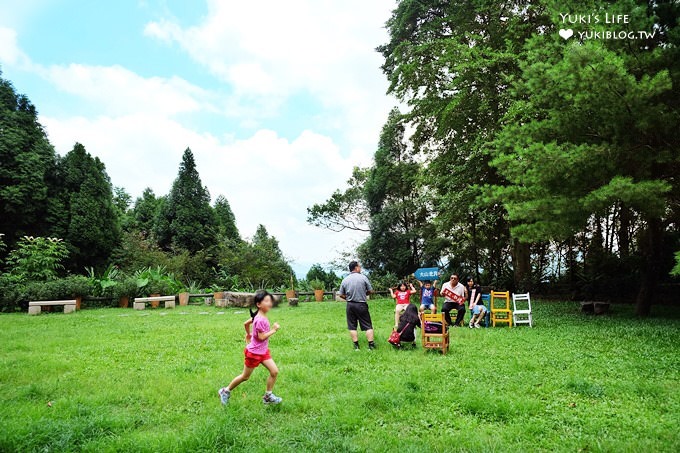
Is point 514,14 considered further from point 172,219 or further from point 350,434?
point 172,219

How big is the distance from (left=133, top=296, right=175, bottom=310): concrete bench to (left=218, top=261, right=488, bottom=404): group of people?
11086mm

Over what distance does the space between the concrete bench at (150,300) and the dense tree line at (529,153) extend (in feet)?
33.5

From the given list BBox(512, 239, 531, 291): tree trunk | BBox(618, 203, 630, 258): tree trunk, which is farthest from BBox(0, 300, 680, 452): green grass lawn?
BBox(618, 203, 630, 258): tree trunk

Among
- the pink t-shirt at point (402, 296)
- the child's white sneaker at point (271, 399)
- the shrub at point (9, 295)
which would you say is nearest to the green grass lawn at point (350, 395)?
the child's white sneaker at point (271, 399)

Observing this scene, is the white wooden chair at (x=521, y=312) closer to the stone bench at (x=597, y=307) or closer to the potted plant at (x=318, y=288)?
the stone bench at (x=597, y=307)

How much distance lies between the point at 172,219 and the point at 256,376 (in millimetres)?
25911

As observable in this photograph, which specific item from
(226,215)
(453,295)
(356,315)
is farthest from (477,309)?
(226,215)

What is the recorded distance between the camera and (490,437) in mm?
3863

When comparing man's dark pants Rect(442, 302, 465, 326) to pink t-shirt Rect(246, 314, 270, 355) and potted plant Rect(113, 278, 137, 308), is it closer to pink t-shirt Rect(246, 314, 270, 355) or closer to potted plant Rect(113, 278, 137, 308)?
pink t-shirt Rect(246, 314, 270, 355)

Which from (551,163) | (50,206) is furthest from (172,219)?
(551,163)

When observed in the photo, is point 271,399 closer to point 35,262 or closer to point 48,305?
point 48,305

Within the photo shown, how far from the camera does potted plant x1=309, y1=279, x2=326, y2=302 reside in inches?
806

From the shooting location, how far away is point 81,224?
20.7m

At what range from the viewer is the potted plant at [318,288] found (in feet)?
67.2
